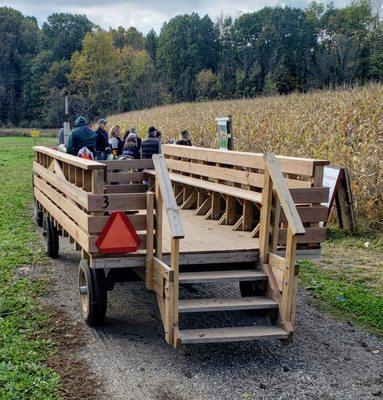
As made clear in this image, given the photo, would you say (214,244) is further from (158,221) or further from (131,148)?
(131,148)

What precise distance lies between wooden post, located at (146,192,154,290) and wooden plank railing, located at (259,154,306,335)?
107 cm

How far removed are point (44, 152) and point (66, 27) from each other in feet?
300

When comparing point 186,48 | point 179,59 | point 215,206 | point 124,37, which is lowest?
point 215,206

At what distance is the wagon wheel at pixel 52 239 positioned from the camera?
28.1 feet

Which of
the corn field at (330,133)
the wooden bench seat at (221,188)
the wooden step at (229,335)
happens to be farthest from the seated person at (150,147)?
the wooden step at (229,335)

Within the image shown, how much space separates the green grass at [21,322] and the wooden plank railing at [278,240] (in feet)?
6.64

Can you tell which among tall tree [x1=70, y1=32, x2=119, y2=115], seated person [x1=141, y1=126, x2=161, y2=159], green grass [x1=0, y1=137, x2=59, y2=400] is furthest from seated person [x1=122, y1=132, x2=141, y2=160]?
tall tree [x1=70, y1=32, x2=119, y2=115]

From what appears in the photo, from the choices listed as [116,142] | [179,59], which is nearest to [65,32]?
[179,59]

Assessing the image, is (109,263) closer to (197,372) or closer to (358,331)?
(197,372)

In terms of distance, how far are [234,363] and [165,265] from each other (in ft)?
3.54

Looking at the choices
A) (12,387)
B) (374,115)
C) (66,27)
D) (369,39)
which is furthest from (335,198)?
(66,27)

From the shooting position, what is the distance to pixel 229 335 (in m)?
4.78

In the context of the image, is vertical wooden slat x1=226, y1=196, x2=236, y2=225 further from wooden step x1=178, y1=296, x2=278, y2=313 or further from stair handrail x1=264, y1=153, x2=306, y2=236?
wooden step x1=178, y1=296, x2=278, y2=313

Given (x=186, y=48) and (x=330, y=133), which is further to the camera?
(x=186, y=48)
